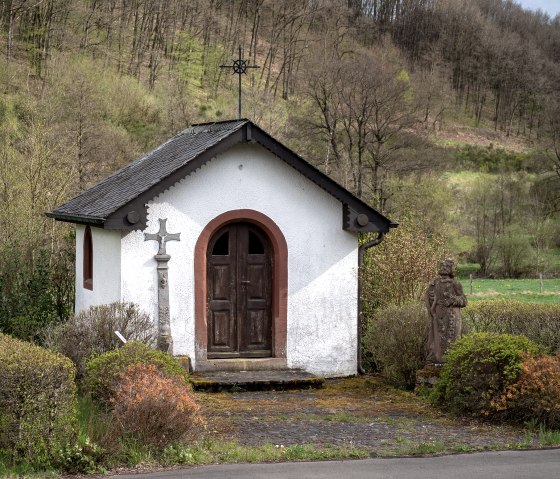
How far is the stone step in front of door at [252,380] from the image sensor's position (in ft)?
50.6

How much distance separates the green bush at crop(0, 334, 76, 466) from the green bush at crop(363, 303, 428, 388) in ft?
24.3

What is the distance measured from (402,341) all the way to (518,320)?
2314 millimetres

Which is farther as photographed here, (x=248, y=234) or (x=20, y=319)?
(x=20, y=319)

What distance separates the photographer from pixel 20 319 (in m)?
19.3

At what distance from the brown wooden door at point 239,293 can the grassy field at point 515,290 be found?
15.8m

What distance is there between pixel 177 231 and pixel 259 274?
1.71 m

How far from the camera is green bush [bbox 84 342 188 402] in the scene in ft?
37.7

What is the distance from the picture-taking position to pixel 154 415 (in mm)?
9844

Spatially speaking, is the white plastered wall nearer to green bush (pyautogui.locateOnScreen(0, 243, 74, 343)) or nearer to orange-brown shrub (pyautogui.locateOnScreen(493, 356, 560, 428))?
green bush (pyautogui.locateOnScreen(0, 243, 74, 343))

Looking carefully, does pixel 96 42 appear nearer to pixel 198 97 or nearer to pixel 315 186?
pixel 198 97

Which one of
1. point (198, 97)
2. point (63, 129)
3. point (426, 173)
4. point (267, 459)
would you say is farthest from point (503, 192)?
point (267, 459)

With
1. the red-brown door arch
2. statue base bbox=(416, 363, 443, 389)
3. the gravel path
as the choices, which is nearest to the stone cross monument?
the red-brown door arch

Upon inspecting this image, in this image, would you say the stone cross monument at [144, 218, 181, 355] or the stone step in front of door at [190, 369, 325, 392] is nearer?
the stone step in front of door at [190, 369, 325, 392]

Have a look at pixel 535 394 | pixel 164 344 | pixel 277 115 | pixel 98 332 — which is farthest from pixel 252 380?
pixel 277 115
